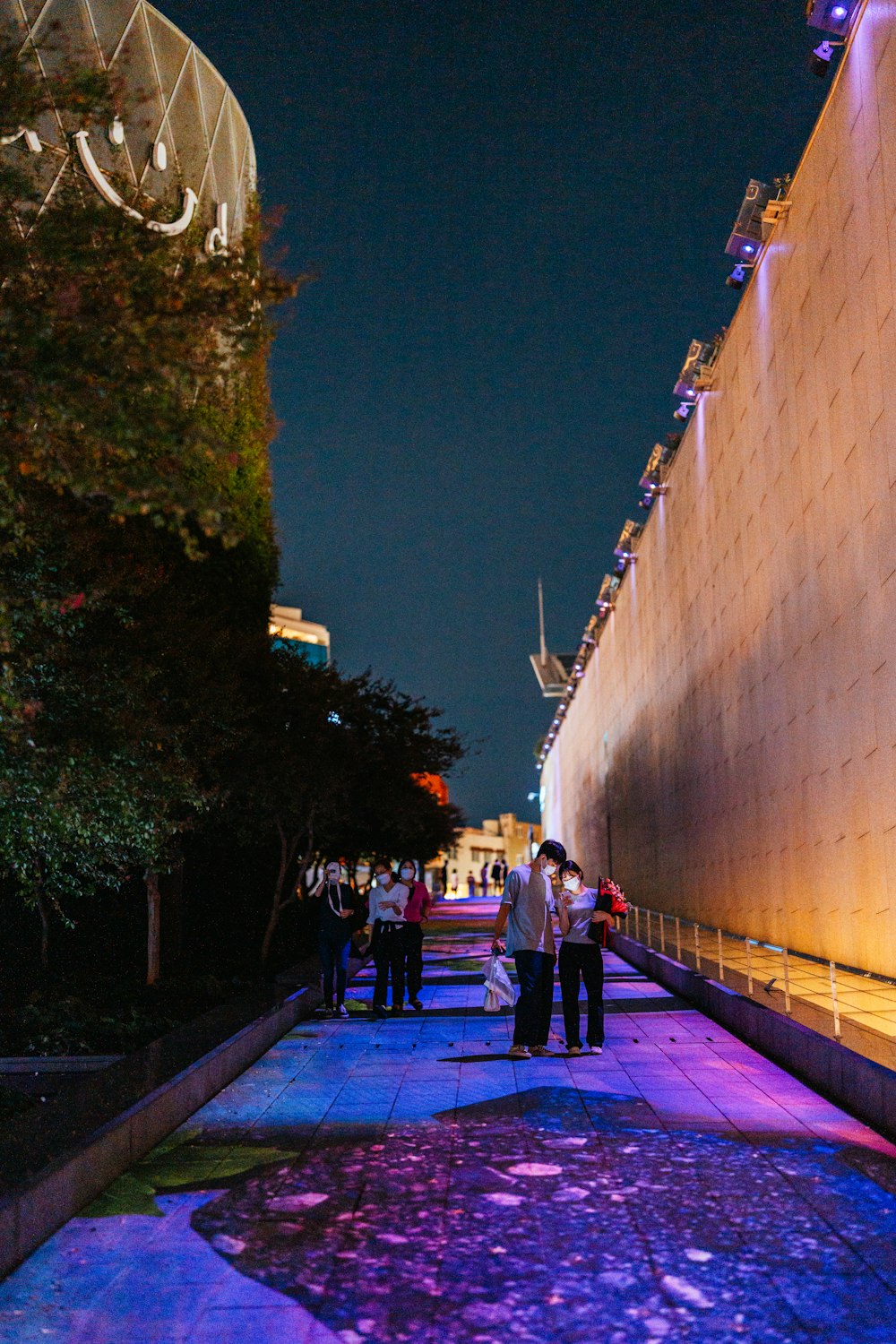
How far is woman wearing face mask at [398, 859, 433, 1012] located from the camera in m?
12.9

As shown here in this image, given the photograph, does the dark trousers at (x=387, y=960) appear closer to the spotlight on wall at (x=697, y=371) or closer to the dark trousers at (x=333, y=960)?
the dark trousers at (x=333, y=960)

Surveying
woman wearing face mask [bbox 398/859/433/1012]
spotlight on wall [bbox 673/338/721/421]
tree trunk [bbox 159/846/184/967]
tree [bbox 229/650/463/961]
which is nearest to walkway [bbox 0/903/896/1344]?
woman wearing face mask [bbox 398/859/433/1012]

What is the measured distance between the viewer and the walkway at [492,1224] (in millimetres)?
4039

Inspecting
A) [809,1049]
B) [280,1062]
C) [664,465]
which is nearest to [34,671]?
[280,1062]

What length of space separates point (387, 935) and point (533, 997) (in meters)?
3.23

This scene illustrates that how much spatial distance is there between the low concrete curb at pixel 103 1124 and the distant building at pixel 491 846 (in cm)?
9565

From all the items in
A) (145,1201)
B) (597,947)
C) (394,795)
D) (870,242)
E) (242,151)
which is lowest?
(145,1201)

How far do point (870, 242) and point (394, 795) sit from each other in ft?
43.4

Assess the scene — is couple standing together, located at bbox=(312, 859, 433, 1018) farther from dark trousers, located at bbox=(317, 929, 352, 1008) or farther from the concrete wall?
the concrete wall

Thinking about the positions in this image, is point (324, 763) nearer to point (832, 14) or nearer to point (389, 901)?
point (389, 901)

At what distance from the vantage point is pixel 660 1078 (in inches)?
324

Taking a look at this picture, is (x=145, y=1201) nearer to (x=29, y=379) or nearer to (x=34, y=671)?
(x=29, y=379)

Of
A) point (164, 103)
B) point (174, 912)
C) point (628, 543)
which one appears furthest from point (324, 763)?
point (628, 543)

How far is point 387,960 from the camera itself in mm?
12383
